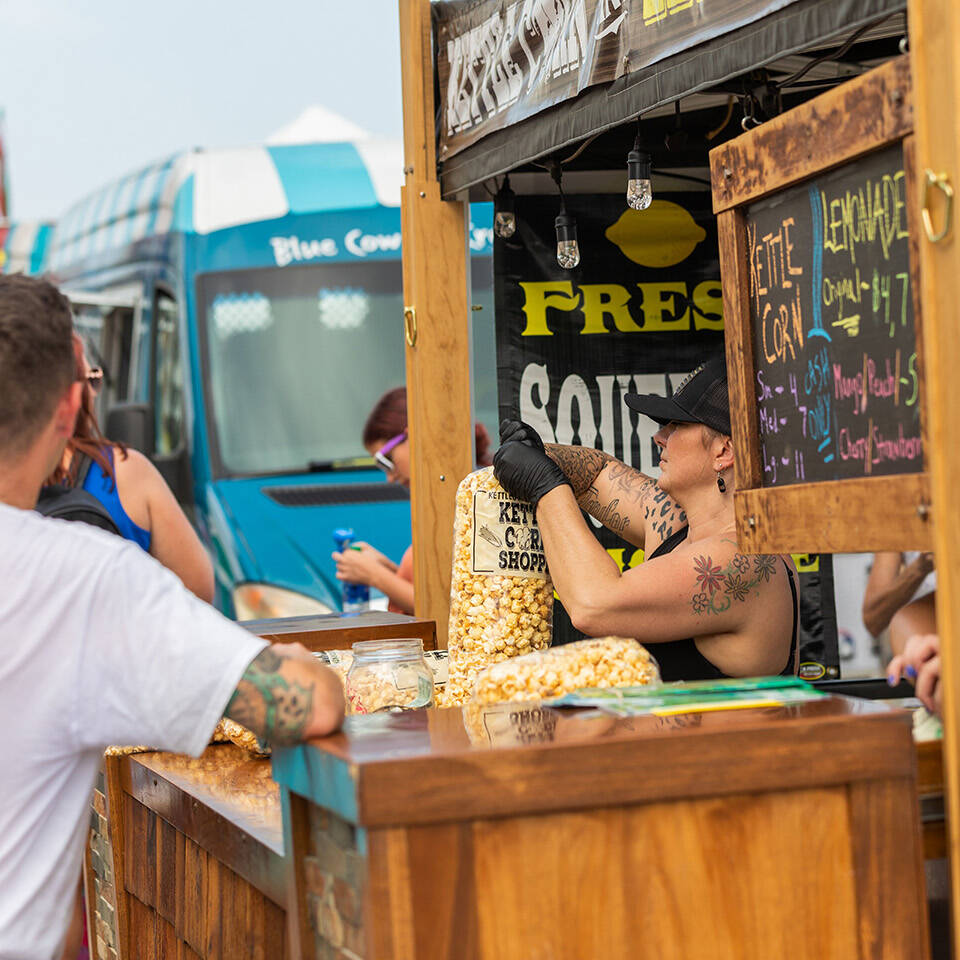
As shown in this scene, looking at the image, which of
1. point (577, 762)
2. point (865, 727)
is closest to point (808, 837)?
point (865, 727)

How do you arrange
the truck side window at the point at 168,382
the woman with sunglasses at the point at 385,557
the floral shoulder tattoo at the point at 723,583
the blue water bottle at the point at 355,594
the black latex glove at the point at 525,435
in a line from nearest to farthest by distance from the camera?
the floral shoulder tattoo at the point at 723,583 < the black latex glove at the point at 525,435 < the woman with sunglasses at the point at 385,557 < the blue water bottle at the point at 355,594 < the truck side window at the point at 168,382

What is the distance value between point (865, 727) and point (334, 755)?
0.64 m

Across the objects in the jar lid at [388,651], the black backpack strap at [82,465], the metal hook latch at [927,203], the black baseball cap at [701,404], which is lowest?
the jar lid at [388,651]

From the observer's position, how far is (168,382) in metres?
8.62

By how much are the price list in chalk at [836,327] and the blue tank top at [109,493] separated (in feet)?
6.08

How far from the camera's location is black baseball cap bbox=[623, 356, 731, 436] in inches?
119

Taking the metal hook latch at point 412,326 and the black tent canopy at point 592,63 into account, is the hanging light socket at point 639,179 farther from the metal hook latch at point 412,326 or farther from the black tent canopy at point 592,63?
the metal hook latch at point 412,326

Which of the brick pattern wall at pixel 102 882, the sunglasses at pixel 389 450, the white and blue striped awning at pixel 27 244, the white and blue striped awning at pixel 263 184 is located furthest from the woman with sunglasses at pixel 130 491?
the white and blue striped awning at pixel 27 244

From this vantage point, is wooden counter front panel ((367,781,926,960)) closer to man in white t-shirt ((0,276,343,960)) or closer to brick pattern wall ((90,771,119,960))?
man in white t-shirt ((0,276,343,960))

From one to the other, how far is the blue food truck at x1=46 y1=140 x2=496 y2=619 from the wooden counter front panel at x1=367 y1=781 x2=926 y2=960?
20.8ft

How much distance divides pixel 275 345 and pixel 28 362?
6506mm

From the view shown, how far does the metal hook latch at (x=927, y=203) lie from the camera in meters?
1.64

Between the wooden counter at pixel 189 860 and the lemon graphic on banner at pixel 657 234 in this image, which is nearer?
the wooden counter at pixel 189 860

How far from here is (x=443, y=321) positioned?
4.05 meters
